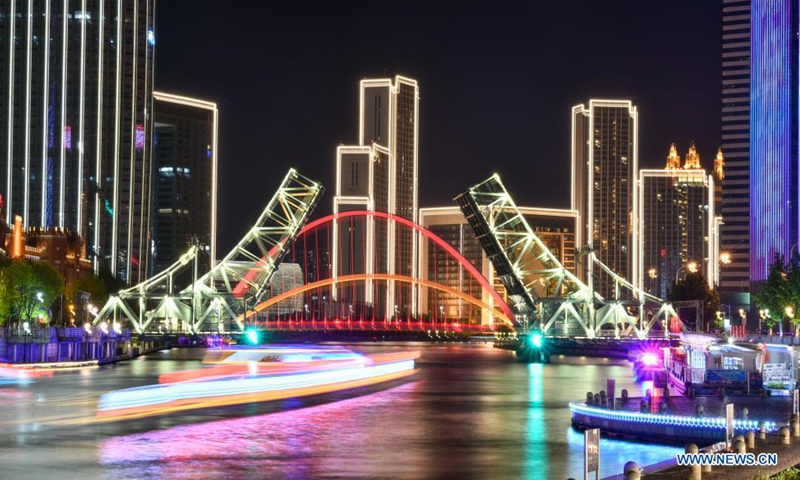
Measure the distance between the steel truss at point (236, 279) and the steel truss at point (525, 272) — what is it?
11.9 m

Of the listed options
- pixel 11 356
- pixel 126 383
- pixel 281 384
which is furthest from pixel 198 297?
pixel 281 384

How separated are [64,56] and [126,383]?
104 meters

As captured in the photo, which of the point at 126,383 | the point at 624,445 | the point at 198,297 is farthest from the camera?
the point at 198,297

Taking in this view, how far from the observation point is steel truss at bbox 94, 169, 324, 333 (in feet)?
267

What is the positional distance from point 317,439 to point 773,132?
9855cm

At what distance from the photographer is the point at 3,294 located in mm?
77312

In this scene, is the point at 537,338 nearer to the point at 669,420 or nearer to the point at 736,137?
the point at 669,420

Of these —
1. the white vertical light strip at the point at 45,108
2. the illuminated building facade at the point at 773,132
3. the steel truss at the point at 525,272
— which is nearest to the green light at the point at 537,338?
the steel truss at the point at 525,272

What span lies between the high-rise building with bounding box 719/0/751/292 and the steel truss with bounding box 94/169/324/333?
335 ft

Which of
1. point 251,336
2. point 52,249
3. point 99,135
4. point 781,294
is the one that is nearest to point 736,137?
point 99,135

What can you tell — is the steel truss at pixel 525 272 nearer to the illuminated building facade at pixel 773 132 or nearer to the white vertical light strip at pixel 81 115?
the illuminated building facade at pixel 773 132

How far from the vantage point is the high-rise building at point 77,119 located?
143500 mm

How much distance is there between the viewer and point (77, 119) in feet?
484

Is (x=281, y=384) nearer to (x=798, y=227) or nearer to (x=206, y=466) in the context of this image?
(x=206, y=466)
